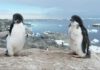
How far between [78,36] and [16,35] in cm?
113

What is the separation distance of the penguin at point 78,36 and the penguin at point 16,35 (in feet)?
2.91

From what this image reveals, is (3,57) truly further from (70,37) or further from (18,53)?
(70,37)

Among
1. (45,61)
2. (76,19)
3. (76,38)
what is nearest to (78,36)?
(76,38)

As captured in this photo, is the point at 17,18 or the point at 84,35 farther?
the point at 84,35

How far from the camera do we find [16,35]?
7.19 m

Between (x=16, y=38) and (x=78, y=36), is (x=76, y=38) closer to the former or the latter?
(x=78, y=36)

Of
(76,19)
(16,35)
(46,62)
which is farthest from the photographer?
(76,19)

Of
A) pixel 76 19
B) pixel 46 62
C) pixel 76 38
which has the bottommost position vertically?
pixel 46 62

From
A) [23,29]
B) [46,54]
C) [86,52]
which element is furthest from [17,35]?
[86,52]

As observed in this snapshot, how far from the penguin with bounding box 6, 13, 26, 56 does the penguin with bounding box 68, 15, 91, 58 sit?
0.89m

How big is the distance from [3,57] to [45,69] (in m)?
0.99

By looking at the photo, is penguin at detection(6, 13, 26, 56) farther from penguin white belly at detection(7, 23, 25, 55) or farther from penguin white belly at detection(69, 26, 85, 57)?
penguin white belly at detection(69, 26, 85, 57)

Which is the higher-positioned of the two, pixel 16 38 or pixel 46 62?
pixel 16 38

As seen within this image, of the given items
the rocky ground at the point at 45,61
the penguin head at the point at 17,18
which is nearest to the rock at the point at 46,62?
the rocky ground at the point at 45,61
